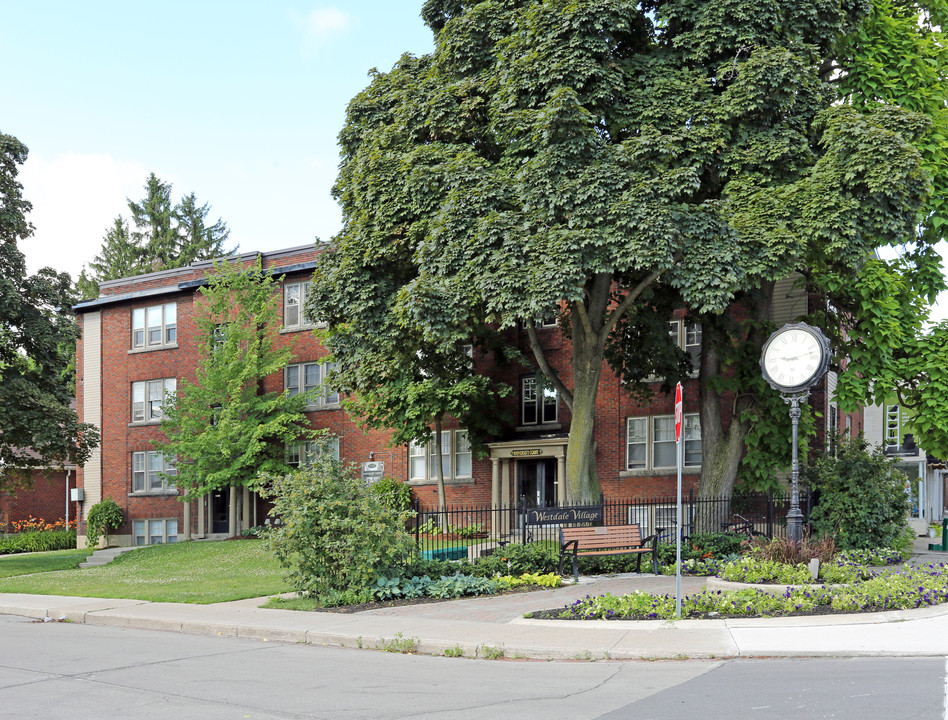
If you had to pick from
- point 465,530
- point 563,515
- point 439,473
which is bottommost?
point 465,530

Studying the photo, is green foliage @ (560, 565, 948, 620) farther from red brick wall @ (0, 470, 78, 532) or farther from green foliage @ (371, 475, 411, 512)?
red brick wall @ (0, 470, 78, 532)

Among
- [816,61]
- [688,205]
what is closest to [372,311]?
[688,205]

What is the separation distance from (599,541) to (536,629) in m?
5.17

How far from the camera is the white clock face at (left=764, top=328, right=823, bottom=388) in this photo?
1720 centimetres

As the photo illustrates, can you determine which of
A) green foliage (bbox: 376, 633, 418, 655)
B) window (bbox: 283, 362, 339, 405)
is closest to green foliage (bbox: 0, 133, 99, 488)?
window (bbox: 283, 362, 339, 405)

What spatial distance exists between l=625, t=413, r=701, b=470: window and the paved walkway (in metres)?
12.7

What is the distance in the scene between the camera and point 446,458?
109 ft

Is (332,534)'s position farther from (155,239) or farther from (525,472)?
(155,239)

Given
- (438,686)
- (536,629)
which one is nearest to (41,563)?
(536,629)

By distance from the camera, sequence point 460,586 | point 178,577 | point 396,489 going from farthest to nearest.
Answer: point 396,489 → point 178,577 → point 460,586

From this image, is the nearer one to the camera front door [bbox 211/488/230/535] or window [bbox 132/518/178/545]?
front door [bbox 211/488/230/535]

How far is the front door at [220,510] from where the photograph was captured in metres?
37.8

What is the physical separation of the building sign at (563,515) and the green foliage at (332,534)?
2798mm

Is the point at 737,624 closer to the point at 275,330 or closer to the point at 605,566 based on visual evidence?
the point at 605,566
